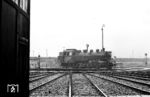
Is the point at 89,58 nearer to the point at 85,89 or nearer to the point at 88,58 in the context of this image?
the point at 88,58

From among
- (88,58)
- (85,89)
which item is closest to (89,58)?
(88,58)

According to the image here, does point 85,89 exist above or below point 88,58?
below

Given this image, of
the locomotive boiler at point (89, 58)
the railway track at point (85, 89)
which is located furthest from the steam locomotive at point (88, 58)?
the railway track at point (85, 89)

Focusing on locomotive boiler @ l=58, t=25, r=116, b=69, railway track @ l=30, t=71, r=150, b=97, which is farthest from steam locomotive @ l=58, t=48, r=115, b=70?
railway track @ l=30, t=71, r=150, b=97

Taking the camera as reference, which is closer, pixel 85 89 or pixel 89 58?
pixel 85 89

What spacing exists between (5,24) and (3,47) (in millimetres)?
394

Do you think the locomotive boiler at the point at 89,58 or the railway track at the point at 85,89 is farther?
the locomotive boiler at the point at 89,58

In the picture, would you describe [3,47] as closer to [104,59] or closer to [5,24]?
[5,24]

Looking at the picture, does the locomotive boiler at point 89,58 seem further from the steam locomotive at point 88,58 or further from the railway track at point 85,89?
the railway track at point 85,89

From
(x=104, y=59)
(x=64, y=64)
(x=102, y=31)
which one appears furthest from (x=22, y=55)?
(x=102, y=31)

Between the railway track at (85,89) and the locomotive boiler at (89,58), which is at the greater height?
the locomotive boiler at (89,58)

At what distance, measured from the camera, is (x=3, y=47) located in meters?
3.32

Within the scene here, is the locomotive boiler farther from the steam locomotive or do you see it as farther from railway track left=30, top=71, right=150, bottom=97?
railway track left=30, top=71, right=150, bottom=97

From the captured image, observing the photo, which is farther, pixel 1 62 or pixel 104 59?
pixel 104 59
